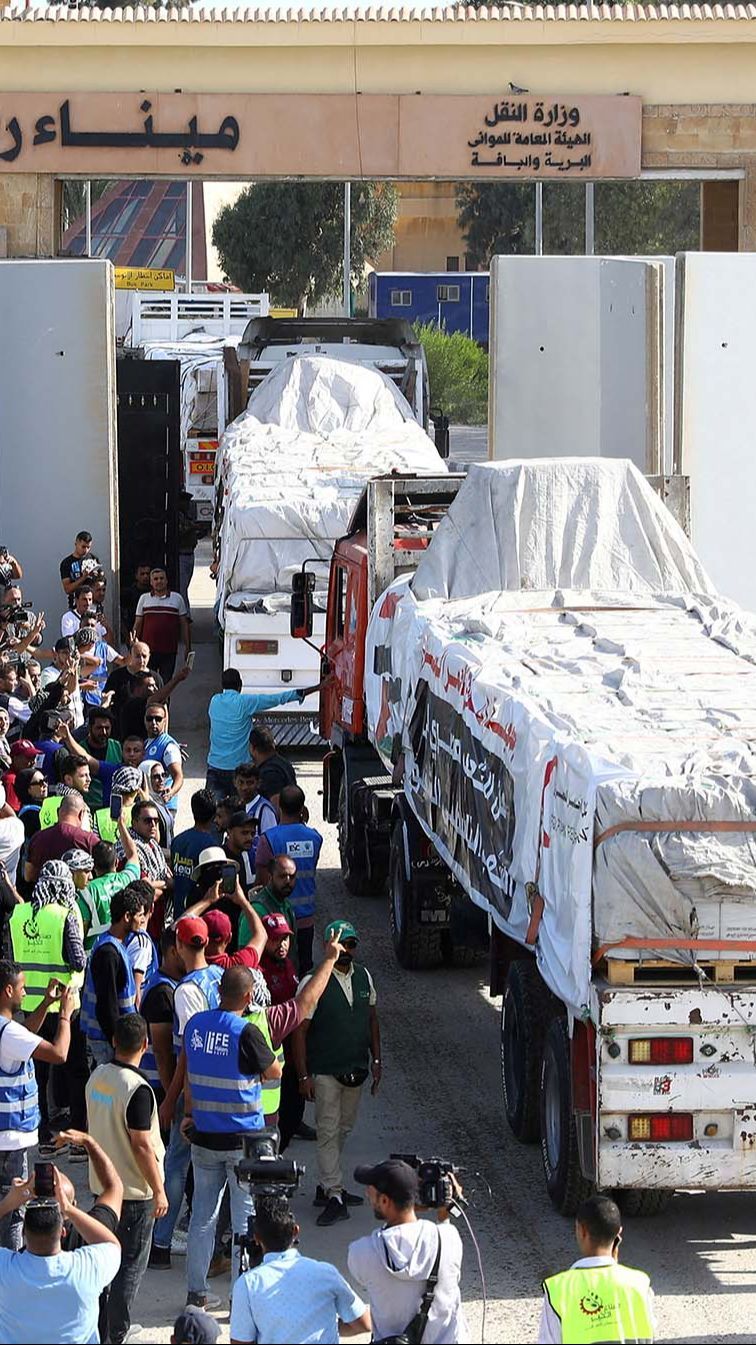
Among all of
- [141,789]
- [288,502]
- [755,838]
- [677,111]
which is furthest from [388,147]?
[755,838]

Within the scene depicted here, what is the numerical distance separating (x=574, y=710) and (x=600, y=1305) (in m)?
4.10

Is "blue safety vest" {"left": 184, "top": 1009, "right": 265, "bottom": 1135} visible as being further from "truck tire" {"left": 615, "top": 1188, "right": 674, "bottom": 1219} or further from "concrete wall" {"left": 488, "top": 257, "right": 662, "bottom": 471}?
"concrete wall" {"left": 488, "top": 257, "right": 662, "bottom": 471}

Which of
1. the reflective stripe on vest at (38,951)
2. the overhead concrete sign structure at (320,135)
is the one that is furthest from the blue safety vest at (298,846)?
the overhead concrete sign structure at (320,135)

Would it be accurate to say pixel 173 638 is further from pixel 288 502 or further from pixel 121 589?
pixel 121 589

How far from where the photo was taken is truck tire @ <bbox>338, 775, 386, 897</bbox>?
1505 cm

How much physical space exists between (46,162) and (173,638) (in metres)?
11.6

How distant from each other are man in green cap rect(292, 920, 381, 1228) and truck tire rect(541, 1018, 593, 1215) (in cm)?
85

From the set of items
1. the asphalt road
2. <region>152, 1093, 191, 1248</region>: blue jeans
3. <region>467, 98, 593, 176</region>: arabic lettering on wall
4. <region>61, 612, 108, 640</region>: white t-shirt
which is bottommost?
the asphalt road

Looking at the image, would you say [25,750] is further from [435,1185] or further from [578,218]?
[578,218]

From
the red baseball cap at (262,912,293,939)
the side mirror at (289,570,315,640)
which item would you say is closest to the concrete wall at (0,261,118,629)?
the side mirror at (289,570,315,640)

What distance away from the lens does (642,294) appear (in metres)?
20.5

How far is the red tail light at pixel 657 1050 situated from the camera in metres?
8.56

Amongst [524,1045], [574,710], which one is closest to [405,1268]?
[524,1045]

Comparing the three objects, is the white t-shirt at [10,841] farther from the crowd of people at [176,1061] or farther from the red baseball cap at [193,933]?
the red baseball cap at [193,933]
